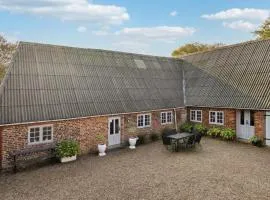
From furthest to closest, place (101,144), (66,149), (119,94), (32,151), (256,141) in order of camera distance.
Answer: (119,94), (256,141), (101,144), (66,149), (32,151)

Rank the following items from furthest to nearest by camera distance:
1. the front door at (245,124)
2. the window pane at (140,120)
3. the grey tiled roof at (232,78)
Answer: the window pane at (140,120) → the grey tiled roof at (232,78) → the front door at (245,124)

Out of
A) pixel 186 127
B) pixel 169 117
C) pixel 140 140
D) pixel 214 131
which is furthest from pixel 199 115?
pixel 140 140

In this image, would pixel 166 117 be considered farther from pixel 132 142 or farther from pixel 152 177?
pixel 152 177

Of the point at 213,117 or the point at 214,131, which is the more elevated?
the point at 213,117

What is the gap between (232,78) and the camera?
1831 cm

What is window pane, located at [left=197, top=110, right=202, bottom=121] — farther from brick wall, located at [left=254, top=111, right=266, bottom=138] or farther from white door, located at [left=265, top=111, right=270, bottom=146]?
white door, located at [left=265, top=111, right=270, bottom=146]

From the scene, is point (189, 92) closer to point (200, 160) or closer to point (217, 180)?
point (200, 160)

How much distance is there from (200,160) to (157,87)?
853cm

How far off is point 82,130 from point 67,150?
1699 millimetres

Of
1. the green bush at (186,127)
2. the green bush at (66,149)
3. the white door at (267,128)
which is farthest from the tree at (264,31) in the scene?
the green bush at (66,149)

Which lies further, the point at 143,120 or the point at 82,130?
the point at 143,120

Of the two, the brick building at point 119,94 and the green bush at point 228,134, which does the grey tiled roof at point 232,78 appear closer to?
the brick building at point 119,94

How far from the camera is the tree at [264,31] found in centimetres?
3204

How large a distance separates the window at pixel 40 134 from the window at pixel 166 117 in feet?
29.7
